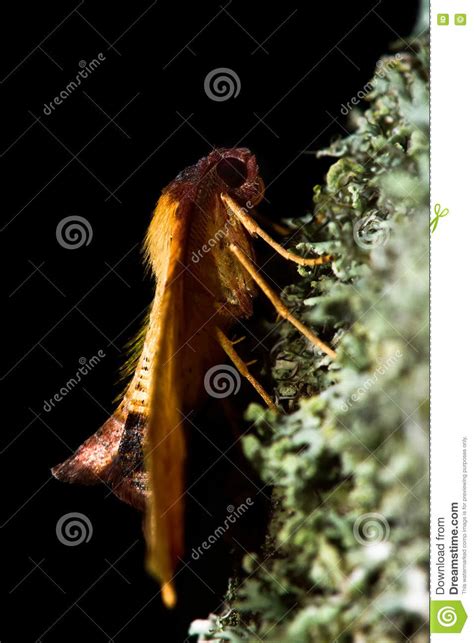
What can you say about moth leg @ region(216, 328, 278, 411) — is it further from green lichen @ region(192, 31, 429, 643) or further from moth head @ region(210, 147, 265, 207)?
moth head @ region(210, 147, 265, 207)

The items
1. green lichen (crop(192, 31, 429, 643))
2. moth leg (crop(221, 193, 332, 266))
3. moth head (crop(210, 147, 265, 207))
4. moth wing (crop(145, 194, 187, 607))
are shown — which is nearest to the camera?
green lichen (crop(192, 31, 429, 643))

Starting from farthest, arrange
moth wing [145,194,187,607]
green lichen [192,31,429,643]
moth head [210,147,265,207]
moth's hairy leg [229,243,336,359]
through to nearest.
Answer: moth head [210,147,265,207] → moth's hairy leg [229,243,336,359] → moth wing [145,194,187,607] → green lichen [192,31,429,643]

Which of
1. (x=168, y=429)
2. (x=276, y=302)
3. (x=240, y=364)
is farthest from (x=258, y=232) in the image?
(x=168, y=429)

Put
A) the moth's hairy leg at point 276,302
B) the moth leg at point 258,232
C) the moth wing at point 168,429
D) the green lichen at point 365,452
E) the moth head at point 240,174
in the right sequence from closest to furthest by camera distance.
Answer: the green lichen at point 365,452 → the moth wing at point 168,429 → the moth's hairy leg at point 276,302 → the moth leg at point 258,232 → the moth head at point 240,174

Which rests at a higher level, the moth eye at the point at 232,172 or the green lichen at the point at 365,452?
the moth eye at the point at 232,172

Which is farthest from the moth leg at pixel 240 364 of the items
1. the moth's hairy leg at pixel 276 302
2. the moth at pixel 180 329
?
the moth's hairy leg at pixel 276 302

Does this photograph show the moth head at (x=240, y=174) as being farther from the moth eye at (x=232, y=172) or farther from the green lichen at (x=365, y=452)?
the green lichen at (x=365, y=452)

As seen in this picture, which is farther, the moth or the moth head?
the moth head

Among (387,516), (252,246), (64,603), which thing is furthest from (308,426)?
(64,603)

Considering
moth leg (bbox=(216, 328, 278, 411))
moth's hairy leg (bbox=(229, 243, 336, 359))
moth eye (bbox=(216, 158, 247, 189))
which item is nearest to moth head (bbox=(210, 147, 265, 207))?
moth eye (bbox=(216, 158, 247, 189))
